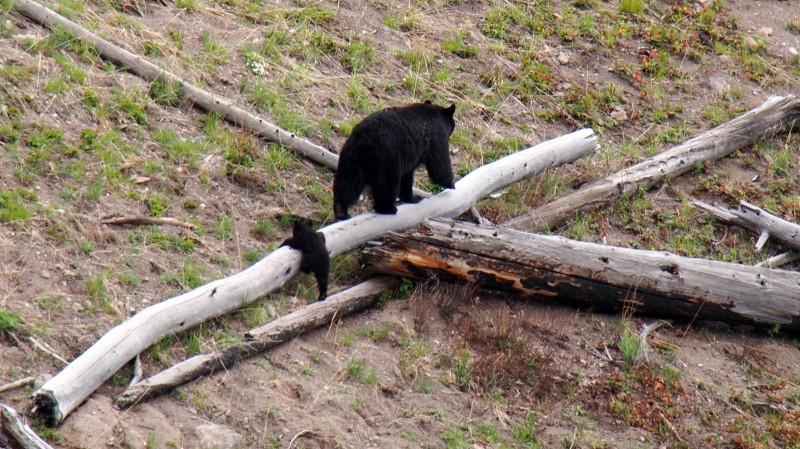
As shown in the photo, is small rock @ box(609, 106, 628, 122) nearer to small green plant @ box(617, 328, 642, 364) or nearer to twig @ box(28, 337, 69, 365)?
small green plant @ box(617, 328, 642, 364)

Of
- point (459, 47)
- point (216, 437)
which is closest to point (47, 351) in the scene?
point (216, 437)

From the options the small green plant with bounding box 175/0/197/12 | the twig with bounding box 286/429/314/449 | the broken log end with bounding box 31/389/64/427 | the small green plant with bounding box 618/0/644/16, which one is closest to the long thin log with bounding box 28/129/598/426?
the broken log end with bounding box 31/389/64/427

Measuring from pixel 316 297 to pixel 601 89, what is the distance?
233 inches

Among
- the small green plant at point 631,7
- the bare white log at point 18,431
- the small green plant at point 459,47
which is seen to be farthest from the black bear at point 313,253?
the small green plant at point 631,7

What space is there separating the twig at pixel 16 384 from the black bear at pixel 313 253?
2326 mm

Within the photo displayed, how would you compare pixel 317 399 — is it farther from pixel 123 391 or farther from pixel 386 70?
pixel 386 70

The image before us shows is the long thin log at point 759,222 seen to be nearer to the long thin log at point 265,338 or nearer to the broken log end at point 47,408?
the long thin log at point 265,338

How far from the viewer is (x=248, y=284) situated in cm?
694

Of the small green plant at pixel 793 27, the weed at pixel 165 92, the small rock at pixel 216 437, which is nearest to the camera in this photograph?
the small rock at pixel 216 437

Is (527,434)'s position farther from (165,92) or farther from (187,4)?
(187,4)

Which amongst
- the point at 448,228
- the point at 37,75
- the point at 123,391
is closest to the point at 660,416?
the point at 448,228

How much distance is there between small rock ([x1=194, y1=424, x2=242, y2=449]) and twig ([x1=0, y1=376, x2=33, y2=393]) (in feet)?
3.51

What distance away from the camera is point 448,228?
25.6 ft

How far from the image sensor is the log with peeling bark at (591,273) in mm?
7727
